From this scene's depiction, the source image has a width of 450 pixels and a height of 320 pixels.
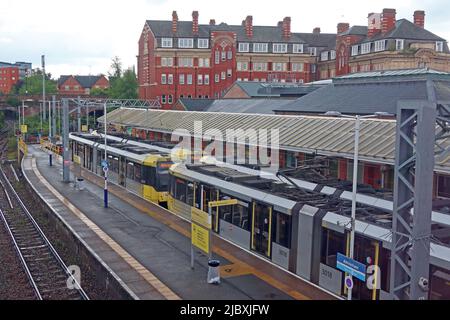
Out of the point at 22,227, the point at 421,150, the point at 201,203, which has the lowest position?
the point at 22,227

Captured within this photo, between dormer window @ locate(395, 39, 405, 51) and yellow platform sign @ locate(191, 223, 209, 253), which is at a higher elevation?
dormer window @ locate(395, 39, 405, 51)

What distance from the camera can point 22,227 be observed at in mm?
26094

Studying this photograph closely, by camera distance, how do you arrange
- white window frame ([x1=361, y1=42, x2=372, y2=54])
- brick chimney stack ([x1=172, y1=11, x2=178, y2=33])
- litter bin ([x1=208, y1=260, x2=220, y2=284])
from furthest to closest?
brick chimney stack ([x1=172, y1=11, x2=178, y2=33]), white window frame ([x1=361, y1=42, x2=372, y2=54]), litter bin ([x1=208, y1=260, x2=220, y2=284])

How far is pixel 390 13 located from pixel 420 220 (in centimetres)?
6598

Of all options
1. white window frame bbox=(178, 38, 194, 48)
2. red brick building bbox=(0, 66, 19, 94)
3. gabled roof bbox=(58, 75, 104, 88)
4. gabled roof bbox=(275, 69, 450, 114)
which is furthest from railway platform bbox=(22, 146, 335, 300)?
red brick building bbox=(0, 66, 19, 94)

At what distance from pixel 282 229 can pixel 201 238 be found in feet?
8.45

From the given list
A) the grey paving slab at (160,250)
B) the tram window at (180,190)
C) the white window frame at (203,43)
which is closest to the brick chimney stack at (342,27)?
the white window frame at (203,43)

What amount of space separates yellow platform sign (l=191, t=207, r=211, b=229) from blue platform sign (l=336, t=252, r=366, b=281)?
479cm

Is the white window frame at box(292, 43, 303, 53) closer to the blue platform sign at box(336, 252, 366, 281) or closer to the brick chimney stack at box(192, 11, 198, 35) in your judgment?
the brick chimney stack at box(192, 11, 198, 35)

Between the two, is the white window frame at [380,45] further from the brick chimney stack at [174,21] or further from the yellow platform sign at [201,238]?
the yellow platform sign at [201,238]

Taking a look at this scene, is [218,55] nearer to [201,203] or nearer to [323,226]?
[201,203]

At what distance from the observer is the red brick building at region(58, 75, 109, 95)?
139m

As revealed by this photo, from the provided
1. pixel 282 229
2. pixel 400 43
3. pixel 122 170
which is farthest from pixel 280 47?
pixel 282 229

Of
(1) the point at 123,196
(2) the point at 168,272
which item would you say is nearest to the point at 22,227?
(1) the point at 123,196
